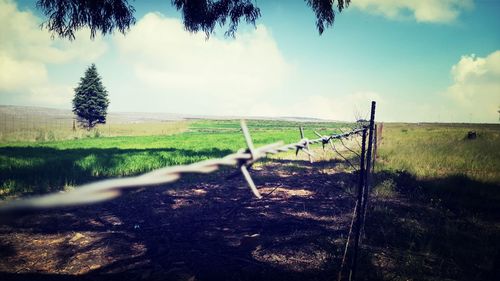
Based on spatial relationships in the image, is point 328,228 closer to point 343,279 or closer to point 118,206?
point 343,279

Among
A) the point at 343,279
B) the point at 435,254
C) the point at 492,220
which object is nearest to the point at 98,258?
the point at 343,279

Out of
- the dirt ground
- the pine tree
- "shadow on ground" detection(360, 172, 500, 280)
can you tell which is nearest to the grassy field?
"shadow on ground" detection(360, 172, 500, 280)

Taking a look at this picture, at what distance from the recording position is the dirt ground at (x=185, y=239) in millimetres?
4379

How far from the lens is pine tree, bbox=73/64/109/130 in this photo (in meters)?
41.4

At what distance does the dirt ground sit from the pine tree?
38.6m

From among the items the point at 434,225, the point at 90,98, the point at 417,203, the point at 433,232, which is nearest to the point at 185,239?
the point at 433,232

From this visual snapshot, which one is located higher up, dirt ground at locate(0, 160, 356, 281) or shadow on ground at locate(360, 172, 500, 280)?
shadow on ground at locate(360, 172, 500, 280)

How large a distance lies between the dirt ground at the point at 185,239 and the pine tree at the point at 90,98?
38.6 meters

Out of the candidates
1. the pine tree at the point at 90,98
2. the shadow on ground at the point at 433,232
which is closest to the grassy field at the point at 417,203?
the shadow on ground at the point at 433,232

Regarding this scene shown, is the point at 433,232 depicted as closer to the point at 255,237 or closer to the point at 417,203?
the point at 417,203

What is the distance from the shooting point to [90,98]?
4166cm

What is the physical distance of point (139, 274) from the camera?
13.9 ft

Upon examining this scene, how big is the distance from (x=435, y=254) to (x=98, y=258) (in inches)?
226

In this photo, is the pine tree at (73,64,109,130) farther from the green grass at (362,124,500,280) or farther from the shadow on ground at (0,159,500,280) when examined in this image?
the green grass at (362,124,500,280)
